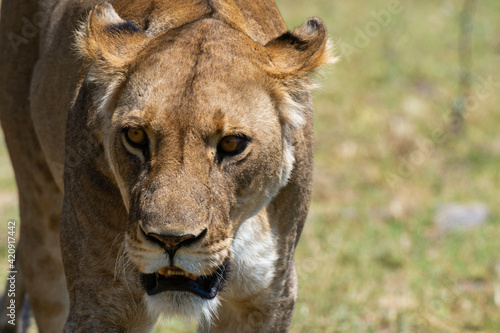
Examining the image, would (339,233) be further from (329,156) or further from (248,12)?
(248,12)

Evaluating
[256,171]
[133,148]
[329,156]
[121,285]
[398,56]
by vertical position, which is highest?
[133,148]

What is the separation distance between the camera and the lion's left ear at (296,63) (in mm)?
2643

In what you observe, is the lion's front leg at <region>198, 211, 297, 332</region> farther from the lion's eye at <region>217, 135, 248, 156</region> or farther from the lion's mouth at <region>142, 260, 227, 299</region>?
the lion's eye at <region>217, 135, 248, 156</region>

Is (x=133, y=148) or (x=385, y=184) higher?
(x=133, y=148)

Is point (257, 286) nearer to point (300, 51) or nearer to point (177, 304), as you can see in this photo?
point (177, 304)

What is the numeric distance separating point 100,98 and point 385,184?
4049mm

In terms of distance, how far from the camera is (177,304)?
2453 mm

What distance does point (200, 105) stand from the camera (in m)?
2.36

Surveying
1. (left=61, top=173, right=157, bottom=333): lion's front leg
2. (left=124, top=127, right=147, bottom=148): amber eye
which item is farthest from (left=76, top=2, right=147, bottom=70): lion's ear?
(left=61, top=173, right=157, bottom=333): lion's front leg

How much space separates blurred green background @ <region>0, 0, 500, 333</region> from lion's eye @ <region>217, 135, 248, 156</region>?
494 millimetres

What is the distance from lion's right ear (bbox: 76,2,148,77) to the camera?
258 centimetres

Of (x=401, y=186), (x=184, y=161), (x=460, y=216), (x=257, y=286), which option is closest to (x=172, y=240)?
(x=184, y=161)

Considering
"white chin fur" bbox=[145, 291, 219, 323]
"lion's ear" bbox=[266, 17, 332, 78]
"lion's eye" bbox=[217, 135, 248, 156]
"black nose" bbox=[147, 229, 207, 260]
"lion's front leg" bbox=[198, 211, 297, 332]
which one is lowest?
"lion's front leg" bbox=[198, 211, 297, 332]

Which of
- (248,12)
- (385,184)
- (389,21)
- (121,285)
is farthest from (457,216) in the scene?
(389,21)
